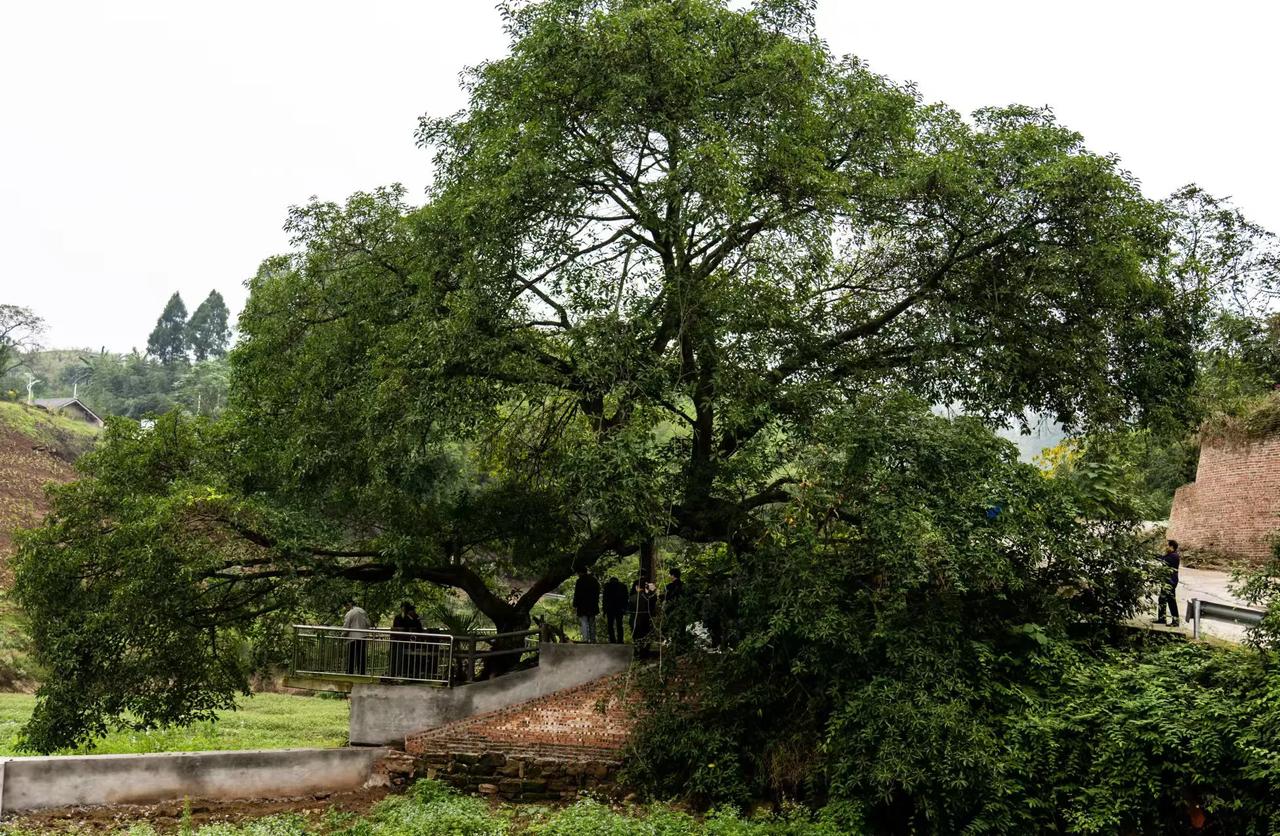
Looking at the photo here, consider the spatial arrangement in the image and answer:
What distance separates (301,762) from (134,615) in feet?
9.74

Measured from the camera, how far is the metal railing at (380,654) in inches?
603

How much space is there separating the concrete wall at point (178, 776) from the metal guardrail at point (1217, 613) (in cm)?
1065

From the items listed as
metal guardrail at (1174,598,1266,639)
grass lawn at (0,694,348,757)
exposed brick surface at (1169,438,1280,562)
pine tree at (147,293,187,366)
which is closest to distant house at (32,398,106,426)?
pine tree at (147,293,187,366)

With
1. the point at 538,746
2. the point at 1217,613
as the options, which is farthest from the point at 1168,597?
the point at 538,746

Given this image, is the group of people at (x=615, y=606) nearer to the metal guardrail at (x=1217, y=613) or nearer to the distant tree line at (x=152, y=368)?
the metal guardrail at (x=1217, y=613)

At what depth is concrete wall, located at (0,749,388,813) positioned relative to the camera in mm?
12734

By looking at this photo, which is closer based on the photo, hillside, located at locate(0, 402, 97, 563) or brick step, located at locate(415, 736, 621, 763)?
brick step, located at locate(415, 736, 621, 763)

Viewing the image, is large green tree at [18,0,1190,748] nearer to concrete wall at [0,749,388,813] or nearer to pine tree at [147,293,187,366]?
concrete wall at [0,749,388,813]

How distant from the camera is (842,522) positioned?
1395 cm

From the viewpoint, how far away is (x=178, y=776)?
13.6 meters

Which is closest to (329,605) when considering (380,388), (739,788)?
(380,388)

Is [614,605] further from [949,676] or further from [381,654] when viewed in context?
[949,676]

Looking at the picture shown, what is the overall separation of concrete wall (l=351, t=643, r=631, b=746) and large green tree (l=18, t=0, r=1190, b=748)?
1.80 metres

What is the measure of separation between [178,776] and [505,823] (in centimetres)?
450
